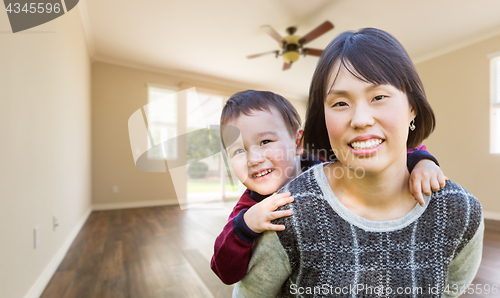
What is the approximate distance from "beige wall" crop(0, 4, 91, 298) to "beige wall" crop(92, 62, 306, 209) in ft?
7.62

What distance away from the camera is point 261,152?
78 cm

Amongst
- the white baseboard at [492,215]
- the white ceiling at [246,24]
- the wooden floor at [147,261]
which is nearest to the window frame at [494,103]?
the white ceiling at [246,24]

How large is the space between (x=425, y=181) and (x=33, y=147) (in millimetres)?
2218

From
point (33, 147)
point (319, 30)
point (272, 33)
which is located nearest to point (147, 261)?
point (33, 147)

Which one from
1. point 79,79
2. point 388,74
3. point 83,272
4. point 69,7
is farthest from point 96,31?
point 388,74

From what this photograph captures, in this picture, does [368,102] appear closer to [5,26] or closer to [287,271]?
[287,271]

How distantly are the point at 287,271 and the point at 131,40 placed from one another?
505cm

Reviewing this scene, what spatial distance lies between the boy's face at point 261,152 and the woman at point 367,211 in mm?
208

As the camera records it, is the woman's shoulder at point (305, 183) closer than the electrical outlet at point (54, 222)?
Yes

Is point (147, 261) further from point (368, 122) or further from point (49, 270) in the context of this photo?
point (368, 122)

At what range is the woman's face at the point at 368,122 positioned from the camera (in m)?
0.48

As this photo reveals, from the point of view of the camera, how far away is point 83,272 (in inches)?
87.5

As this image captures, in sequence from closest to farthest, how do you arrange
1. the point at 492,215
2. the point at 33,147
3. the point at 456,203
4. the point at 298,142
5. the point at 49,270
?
the point at 456,203 < the point at 298,142 < the point at 33,147 < the point at 49,270 < the point at 492,215

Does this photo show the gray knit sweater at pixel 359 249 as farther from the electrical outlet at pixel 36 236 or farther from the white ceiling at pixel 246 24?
the white ceiling at pixel 246 24
